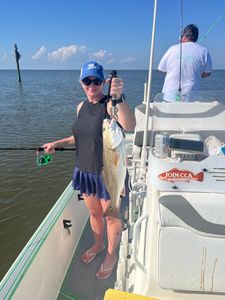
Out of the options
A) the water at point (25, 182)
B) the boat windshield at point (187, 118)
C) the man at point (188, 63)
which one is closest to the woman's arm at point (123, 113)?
the boat windshield at point (187, 118)

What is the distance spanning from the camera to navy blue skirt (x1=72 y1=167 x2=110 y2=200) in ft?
9.78

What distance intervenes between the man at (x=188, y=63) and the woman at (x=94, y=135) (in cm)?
174

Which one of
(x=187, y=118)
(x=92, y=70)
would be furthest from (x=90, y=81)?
(x=187, y=118)

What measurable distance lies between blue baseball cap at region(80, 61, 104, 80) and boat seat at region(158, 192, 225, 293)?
1348 mm

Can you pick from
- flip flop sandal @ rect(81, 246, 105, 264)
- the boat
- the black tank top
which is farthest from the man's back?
flip flop sandal @ rect(81, 246, 105, 264)

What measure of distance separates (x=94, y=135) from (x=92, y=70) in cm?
60

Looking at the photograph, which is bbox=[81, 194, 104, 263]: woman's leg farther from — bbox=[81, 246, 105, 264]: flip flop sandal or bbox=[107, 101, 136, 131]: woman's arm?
bbox=[107, 101, 136, 131]: woman's arm

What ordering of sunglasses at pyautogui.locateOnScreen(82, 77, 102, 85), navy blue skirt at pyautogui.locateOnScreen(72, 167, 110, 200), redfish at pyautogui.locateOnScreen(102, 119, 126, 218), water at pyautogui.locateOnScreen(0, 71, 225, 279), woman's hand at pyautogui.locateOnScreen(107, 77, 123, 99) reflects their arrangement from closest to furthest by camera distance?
redfish at pyautogui.locateOnScreen(102, 119, 126, 218) < woman's hand at pyautogui.locateOnScreen(107, 77, 123, 99) < sunglasses at pyautogui.locateOnScreen(82, 77, 102, 85) < navy blue skirt at pyautogui.locateOnScreen(72, 167, 110, 200) < water at pyautogui.locateOnScreen(0, 71, 225, 279)

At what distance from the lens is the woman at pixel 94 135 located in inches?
103

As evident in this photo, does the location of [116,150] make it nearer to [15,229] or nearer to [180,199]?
[180,199]

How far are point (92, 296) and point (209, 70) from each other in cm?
362

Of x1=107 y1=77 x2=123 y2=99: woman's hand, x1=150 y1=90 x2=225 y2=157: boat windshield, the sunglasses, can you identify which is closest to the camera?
x1=107 y1=77 x2=123 y2=99: woman's hand

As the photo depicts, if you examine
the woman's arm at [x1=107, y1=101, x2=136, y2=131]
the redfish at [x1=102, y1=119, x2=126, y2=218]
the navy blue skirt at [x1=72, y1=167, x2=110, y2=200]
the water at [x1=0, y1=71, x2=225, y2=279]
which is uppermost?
the woman's arm at [x1=107, y1=101, x2=136, y2=131]

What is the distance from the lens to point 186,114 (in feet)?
10.9
